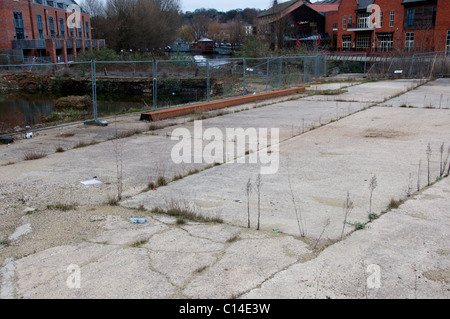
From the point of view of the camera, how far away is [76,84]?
44.0 metres

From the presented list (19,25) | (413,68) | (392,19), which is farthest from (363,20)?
(19,25)

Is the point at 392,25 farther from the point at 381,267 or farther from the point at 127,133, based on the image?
the point at 381,267

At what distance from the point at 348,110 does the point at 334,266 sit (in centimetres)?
1233

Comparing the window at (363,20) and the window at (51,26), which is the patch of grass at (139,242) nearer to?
the window at (363,20)

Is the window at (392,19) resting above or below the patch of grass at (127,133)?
above

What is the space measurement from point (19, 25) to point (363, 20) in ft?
182

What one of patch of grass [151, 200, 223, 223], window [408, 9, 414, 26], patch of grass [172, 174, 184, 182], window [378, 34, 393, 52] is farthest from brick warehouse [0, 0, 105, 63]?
patch of grass [151, 200, 223, 223]

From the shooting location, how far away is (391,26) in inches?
2589

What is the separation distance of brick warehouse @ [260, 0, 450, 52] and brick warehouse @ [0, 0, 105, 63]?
40.0m

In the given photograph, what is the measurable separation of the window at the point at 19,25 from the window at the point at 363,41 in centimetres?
Result: 5476

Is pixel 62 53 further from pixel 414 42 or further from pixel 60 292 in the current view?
pixel 60 292

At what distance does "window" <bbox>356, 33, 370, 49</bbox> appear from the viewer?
71.3m

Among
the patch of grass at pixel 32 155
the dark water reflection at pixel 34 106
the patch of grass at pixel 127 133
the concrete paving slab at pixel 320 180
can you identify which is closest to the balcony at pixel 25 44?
the dark water reflection at pixel 34 106

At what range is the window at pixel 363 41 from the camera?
234ft
